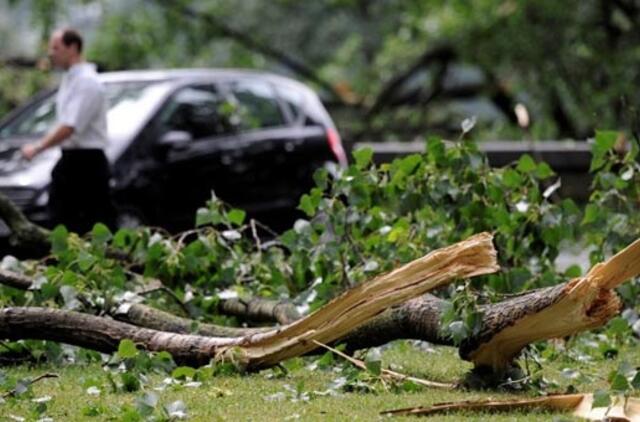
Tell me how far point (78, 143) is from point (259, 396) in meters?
5.16

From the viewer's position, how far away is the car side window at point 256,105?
45.8 ft

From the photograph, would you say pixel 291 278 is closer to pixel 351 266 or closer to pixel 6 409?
pixel 351 266

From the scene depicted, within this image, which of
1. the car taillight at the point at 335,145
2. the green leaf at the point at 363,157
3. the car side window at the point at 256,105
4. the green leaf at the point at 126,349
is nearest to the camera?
the green leaf at the point at 126,349

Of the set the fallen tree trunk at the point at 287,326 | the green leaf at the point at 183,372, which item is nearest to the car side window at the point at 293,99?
the fallen tree trunk at the point at 287,326

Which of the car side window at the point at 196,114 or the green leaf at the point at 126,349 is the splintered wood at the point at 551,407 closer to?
the green leaf at the point at 126,349

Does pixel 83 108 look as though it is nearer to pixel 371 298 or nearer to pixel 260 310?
pixel 260 310

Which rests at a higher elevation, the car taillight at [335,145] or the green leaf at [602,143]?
the green leaf at [602,143]

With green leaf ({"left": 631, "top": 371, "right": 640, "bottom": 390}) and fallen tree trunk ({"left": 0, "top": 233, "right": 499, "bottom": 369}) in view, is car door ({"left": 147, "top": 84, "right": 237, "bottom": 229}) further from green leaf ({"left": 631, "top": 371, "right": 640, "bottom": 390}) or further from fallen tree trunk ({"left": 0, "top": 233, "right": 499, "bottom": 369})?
green leaf ({"left": 631, "top": 371, "right": 640, "bottom": 390})

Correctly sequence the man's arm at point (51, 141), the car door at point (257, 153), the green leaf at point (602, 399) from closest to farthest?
the green leaf at point (602, 399) < the man's arm at point (51, 141) < the car door at point (257, 153)

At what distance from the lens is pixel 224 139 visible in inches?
533

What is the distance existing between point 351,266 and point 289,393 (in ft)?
6.87

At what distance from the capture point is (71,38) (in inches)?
451

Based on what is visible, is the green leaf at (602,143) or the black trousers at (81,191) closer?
the green leaf at (602,143)

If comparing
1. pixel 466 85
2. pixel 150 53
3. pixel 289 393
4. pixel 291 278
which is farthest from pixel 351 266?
pixel 466 85
